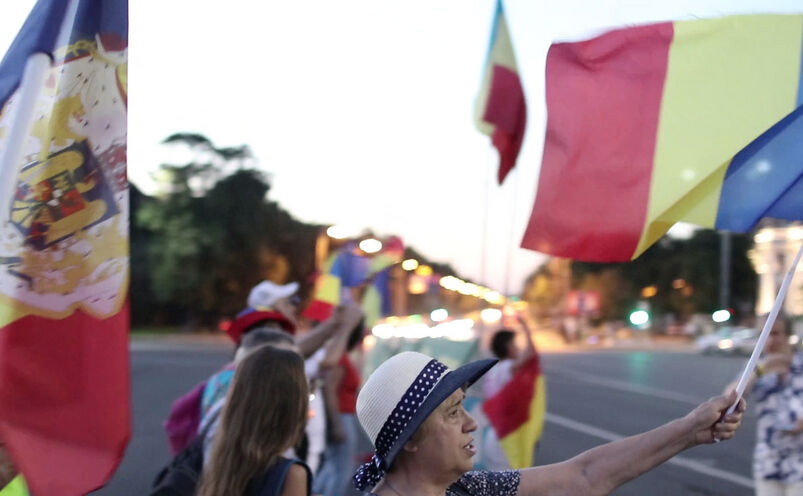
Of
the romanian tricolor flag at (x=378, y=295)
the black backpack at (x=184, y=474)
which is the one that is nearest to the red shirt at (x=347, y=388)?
the romanian tricolor flag at (x=378, y=295)

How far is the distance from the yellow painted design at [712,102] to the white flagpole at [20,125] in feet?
7.27

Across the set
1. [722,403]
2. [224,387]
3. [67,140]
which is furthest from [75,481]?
[722,403]

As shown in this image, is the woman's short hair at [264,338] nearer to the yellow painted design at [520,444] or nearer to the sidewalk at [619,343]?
the yellow painted design at [520,444]

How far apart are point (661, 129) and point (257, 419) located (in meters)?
2.02

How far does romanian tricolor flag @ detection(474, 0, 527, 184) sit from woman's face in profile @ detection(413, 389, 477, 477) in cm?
452

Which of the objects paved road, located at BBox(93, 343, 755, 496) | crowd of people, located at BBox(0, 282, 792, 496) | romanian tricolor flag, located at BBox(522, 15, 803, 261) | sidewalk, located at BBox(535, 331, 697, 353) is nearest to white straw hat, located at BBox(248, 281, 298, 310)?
crowd of people, located at BBox(0, 282, 792, 496)

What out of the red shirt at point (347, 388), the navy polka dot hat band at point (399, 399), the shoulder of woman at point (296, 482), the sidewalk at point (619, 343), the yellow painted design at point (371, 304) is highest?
the navy polka dot hat band at point (399, 399)

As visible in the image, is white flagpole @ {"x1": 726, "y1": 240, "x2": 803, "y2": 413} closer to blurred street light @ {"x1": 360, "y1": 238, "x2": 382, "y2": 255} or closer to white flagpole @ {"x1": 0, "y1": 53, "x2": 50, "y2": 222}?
white flagpole @ {"x1": 0, "y1": 53, "x2": 50, "y2": 222}

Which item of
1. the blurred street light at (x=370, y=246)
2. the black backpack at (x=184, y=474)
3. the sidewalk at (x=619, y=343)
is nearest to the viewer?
the black backpack at (x=184, y=474)

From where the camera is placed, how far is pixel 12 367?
3277 mm

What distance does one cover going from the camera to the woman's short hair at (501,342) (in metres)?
8.17

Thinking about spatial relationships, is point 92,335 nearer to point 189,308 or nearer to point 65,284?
point 65,284

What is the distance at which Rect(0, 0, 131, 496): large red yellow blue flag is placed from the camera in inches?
129

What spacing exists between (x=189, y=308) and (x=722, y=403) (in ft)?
249
